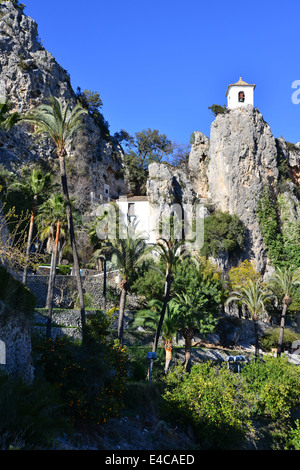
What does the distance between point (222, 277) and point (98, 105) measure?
35.8 metres

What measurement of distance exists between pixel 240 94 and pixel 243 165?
12.2m

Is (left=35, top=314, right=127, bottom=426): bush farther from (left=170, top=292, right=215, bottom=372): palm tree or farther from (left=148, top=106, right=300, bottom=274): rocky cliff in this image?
(left=148, top=106, right=300, bottom=274): rocky cliff

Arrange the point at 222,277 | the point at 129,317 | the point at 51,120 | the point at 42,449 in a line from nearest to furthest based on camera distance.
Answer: the point at 42,449 → the point at 51,120 → the point at 129,317 → the point at 222,277

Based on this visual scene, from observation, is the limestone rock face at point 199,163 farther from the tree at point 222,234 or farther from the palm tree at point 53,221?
the palm tree at point 53,221

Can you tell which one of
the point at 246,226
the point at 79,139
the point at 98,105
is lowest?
the point at 246,226

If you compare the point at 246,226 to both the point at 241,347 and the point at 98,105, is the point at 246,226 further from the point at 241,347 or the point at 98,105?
the point at 98,105

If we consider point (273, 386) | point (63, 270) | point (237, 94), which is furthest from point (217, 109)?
point (273, 386)

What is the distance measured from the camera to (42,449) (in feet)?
33.7

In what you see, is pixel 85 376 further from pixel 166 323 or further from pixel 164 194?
pixel 164 194

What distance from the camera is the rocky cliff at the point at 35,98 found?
169 feet

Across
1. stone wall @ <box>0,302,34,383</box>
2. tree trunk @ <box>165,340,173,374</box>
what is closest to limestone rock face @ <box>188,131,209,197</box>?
tree trunk @ <box>165,340,173,374</box>

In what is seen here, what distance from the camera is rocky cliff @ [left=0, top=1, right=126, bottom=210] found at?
51.5 m

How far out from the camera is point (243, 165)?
56.9 m
